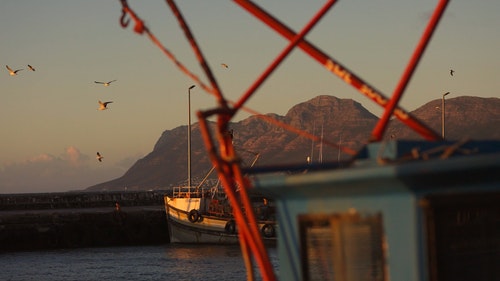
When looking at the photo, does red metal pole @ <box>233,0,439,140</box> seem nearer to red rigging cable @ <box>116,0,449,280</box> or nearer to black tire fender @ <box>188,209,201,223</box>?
red rigging cable @ <box>116,0,449,280</box>

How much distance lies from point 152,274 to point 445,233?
39.1m

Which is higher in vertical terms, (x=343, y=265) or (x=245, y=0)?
(x=245, y=0)

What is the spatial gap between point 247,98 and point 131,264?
4252cm

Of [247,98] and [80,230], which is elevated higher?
[247,98]

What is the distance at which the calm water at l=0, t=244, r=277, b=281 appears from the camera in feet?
154

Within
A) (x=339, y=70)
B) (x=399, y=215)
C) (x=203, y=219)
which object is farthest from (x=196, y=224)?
(x=399, y=215)

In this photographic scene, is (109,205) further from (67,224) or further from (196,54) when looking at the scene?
(196,54)

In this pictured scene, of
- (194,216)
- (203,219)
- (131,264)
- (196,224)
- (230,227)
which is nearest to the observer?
(131,264)

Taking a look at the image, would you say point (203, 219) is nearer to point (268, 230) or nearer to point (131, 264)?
point (268, 230)

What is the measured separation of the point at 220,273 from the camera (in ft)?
151

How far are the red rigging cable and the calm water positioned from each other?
3219 centimetres

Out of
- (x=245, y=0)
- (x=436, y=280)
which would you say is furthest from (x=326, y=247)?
(x=245, y=0)

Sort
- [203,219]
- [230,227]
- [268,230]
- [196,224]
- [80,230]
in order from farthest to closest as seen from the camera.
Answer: [80,230] → [196,224] → [203,219] → [230,227] → [268,230]

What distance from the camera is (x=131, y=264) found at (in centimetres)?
5222
